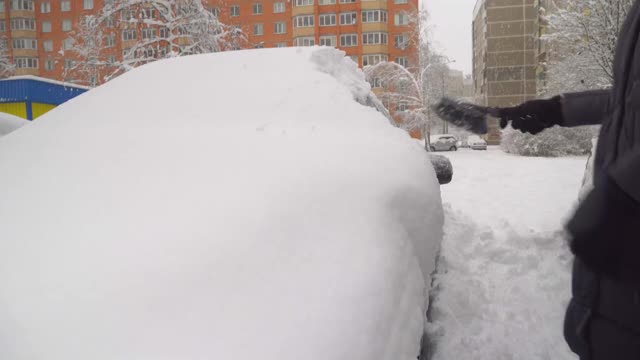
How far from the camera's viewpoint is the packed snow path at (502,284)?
279 centimetres

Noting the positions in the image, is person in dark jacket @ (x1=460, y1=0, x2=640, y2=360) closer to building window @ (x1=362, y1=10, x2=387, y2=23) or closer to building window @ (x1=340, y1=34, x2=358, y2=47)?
building window @ (x1=362, y1=10, x2=387, y2=23)

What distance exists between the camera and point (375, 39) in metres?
43.3

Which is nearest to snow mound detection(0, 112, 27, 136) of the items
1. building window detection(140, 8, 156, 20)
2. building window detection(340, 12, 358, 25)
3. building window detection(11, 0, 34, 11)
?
building window detection(140, 8, 156, 20)

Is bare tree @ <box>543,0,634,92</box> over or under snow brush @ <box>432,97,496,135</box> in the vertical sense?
over

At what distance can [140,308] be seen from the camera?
1117 mm

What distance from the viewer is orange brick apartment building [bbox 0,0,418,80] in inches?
1699

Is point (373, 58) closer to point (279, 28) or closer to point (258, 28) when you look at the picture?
point (279, 28)

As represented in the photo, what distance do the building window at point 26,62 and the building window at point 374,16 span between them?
116 feet

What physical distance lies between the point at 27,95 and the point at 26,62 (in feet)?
152

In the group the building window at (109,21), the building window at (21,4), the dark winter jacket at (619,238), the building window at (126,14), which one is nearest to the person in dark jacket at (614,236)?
the dark winter jacket at (619,238)

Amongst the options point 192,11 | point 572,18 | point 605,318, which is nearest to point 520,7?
point 572,18

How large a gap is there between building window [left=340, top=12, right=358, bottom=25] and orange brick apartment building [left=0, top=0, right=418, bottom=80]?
0.09 m

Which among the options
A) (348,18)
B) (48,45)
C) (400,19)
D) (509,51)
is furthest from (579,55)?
(48,45)

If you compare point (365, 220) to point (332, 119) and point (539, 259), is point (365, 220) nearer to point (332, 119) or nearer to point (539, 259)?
point (332, 119)
